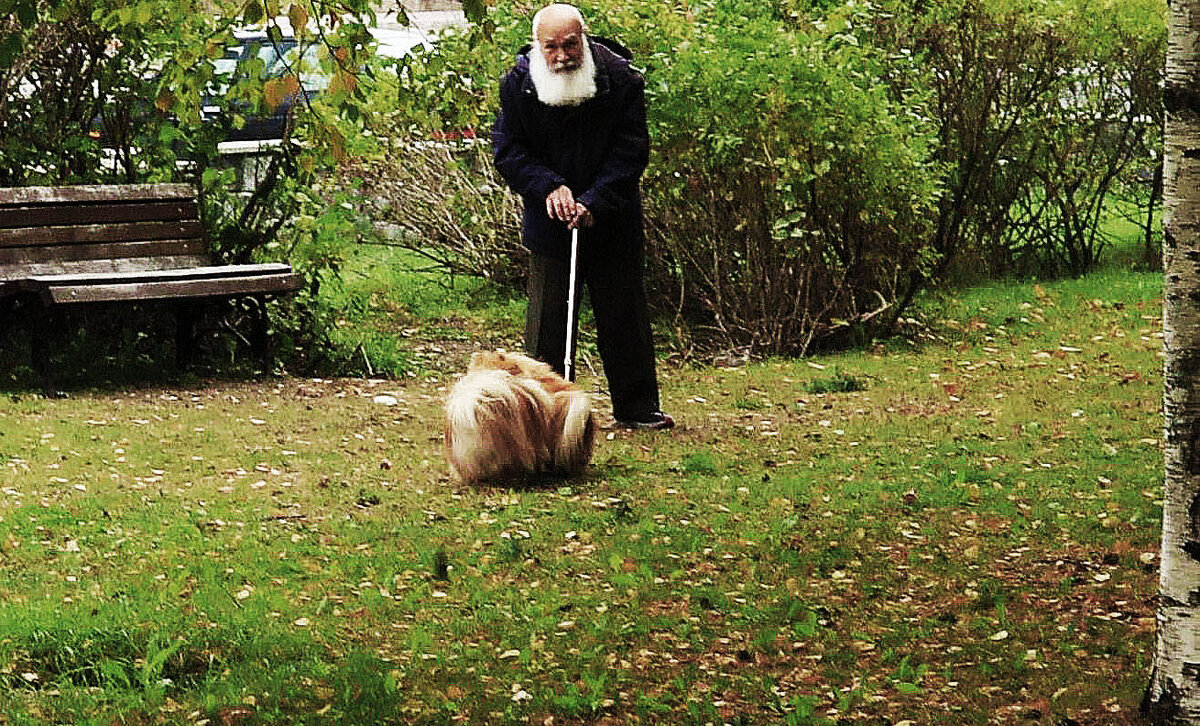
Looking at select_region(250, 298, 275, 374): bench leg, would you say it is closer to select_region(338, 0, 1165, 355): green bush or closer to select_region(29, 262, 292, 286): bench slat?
select_region(29, 262, 292, 286): bench slat

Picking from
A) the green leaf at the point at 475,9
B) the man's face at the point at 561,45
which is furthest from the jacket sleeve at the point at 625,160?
the green leaf at the point at 475,9

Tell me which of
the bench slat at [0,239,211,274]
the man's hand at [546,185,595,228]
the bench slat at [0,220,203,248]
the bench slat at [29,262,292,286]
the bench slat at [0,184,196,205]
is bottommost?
the bench slat at [29,262,292,286]

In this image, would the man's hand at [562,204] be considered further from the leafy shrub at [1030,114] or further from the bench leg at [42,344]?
the leafy shrub at [1030,114]

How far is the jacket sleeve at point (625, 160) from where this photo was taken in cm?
796

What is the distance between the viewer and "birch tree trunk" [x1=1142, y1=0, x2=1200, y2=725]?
3684mm

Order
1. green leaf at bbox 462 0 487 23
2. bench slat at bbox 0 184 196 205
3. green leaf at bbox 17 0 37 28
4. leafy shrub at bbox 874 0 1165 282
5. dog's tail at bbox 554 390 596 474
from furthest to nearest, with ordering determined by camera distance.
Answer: leafy shrub at bbox 874 0 1165 282
bench slat at bbox 0 184 196 205
dog's tail at bbox 554 390 596 474
green leaf at bbox 462 0 487 23
green leaf at bbox 17 0 37 28

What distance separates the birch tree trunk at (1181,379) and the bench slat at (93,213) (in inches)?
291

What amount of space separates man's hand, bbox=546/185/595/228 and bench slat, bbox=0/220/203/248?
317 centimetres

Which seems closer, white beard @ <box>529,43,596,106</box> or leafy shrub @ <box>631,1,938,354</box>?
white beard @ <box>529,43,596,106</box>

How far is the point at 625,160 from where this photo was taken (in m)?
8.09

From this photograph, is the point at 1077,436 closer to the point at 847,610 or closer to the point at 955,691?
the point at 847,610

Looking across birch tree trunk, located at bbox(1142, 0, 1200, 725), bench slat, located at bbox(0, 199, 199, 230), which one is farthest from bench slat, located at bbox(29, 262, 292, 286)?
birch tree trunk, located at bbox(1142, 0, 1200, 725)

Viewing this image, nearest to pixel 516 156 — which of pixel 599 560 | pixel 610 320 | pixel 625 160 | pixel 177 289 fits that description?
pixel 625 160

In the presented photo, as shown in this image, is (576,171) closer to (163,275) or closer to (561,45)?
(561,45)
